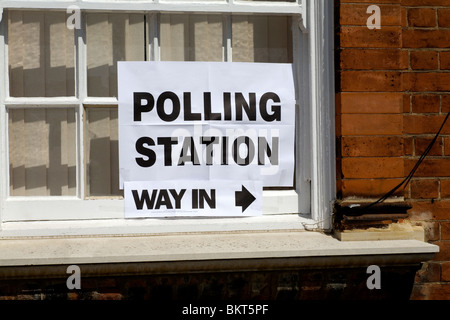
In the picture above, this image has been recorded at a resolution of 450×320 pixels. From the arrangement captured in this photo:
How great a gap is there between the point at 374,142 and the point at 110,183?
1266 millimetres

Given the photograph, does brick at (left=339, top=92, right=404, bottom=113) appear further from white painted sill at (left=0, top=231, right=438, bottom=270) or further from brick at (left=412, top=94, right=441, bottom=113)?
white painted sill at (left=0, top=231, right=438, bottom=270)

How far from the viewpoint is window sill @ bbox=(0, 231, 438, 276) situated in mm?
2115

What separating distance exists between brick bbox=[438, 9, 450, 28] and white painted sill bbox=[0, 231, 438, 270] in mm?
1051

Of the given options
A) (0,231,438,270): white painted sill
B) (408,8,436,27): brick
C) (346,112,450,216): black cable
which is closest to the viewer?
(0,231,438,270): white painted sill

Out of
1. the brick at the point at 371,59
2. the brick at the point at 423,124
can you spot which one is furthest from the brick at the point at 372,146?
the brick at the point at 371,59

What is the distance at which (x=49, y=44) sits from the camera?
243cm

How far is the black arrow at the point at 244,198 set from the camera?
2.42 meters

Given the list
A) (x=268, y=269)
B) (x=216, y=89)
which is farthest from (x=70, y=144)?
(x=268, y=269)

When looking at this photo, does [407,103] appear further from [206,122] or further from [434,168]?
[206,122]

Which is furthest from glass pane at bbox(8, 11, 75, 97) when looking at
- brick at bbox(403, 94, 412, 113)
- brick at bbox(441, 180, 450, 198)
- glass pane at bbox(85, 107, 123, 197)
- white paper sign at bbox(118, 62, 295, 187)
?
brick at bbox(441, 180, 450, 198)

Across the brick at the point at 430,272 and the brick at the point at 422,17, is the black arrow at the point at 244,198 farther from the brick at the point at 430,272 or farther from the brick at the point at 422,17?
the brick at the point at 422,17

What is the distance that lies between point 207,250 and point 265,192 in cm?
47

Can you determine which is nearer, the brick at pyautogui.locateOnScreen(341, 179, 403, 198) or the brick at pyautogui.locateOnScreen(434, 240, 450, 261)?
the brick at pyautogui.locateOnScreen(341, 179, 403, 198)
